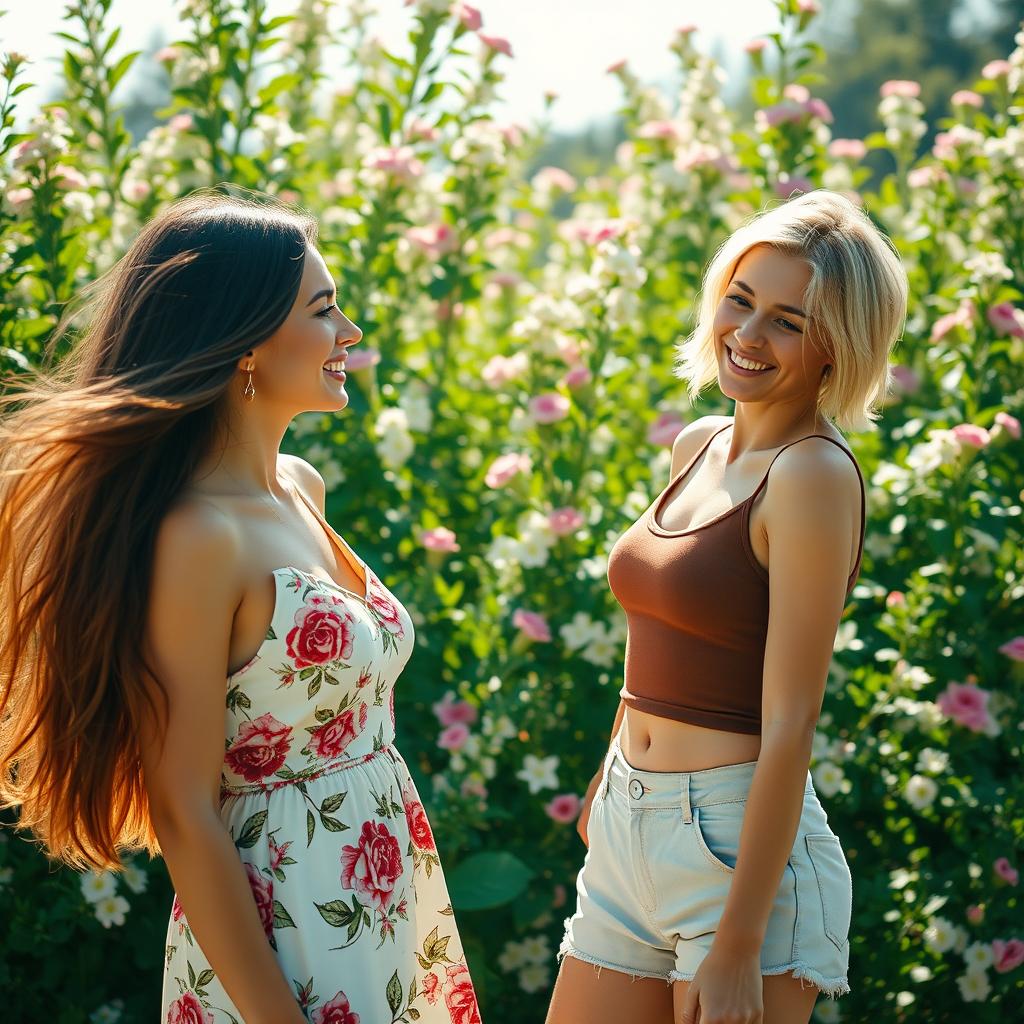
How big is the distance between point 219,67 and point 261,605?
7.92 ft

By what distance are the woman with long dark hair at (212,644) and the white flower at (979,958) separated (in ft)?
5.88

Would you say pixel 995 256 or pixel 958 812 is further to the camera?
pixel 995 256

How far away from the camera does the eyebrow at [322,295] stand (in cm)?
183

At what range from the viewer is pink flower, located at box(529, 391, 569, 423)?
330cm

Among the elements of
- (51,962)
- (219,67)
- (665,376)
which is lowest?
(51,962)

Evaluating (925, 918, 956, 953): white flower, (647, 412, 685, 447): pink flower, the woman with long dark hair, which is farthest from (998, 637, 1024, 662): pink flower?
the woman with long dark hair

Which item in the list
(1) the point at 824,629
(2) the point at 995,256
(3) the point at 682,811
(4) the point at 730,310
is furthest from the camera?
(2) the point at 995,256

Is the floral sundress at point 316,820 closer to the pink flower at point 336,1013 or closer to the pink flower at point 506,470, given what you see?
the pink flower at point 336,1013

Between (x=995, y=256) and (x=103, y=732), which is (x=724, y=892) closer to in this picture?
(x=103, y=732)

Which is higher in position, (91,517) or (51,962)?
(91,517)

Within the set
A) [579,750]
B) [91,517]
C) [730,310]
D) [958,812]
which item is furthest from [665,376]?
[91,517]

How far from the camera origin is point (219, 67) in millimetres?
3523

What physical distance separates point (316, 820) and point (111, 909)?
1.28 metres

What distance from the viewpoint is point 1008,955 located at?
3033 mm
